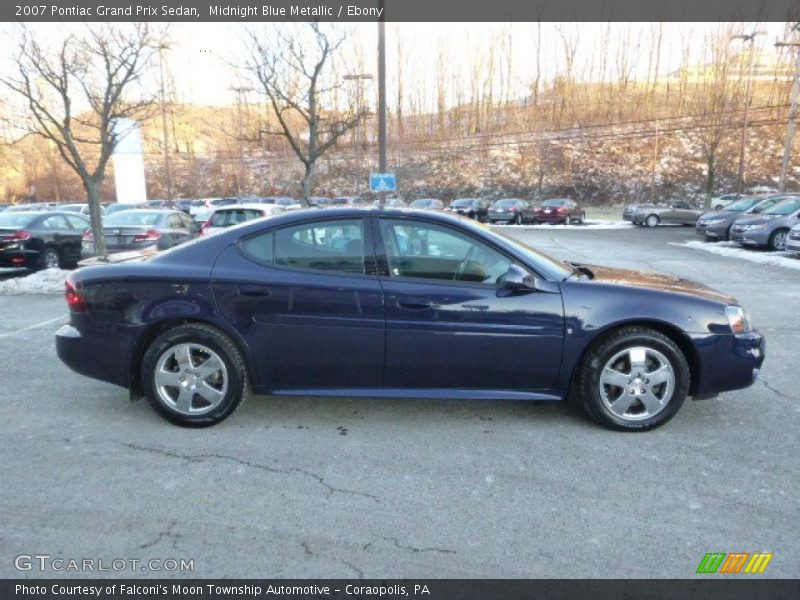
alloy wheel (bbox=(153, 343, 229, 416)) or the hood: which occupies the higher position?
the hood

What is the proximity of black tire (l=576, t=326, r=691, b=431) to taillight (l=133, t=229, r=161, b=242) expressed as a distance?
365 inches

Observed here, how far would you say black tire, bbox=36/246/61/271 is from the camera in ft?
36.4

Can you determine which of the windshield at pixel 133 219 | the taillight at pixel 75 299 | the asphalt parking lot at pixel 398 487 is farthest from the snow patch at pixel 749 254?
the windshield at pixel 133 219

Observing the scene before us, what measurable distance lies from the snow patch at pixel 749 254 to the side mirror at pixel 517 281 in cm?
1091

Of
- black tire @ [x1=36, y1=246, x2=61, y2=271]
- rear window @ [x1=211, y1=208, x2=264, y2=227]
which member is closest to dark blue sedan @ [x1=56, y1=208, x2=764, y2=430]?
rear window @ [x1=211, y1=208, x2=264, y2=227]

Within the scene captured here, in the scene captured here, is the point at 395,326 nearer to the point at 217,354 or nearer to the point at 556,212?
the point at 217,354

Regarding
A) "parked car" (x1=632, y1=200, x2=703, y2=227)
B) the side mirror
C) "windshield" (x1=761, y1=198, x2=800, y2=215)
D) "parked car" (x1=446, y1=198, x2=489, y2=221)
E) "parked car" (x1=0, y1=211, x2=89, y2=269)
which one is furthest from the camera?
"parked car" (x1=446, y1=198, x2=489, y2=221)

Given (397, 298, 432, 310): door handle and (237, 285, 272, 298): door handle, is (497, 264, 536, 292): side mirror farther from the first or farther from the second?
(237, 285, 272, 298): door handle

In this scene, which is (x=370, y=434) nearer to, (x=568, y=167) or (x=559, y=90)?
(x=568, y=167)

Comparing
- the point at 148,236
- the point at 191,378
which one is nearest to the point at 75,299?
the point at 191,378

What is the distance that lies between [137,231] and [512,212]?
21655 mm

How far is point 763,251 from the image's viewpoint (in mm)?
15094

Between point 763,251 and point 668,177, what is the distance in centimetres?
3002

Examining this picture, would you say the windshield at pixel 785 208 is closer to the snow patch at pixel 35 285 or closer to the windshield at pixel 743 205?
the windshield at pixel 743 205
